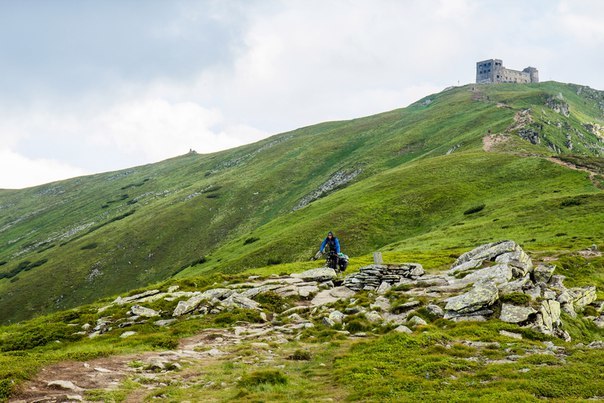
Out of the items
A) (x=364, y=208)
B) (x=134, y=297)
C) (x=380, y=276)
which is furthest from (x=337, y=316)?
(x=364, y=208)

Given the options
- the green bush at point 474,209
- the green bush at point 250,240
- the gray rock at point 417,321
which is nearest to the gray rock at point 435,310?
the gray rock at point 417,321

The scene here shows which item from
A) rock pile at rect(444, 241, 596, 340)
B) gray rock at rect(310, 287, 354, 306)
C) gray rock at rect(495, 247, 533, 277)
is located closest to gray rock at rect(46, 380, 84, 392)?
gray rock at rect(310, 287, 354, 306)

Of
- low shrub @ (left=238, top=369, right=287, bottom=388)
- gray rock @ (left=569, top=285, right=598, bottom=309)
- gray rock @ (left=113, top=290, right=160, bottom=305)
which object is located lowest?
gray rock @ (left=569, top=285, right=598, bottom=309)

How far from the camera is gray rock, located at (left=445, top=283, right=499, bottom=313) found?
78.9 ft

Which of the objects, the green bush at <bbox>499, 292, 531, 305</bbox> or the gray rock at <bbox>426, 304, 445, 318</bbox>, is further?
the gray rock at <bbox>426, 304, 445, 318</bbox>

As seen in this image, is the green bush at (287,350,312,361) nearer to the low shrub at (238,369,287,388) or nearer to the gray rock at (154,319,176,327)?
the low shrub at (238,369,287,388)

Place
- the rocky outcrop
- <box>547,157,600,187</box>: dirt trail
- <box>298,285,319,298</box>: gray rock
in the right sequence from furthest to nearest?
1. the rocky outcrop
2. <box>547,157,600,187</box>: dirt trail
3. <box>298,285,319,298</box>: gray rock

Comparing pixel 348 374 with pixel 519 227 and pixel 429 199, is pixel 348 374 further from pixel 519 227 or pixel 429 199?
pixel 429 199

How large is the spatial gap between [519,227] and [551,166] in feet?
120

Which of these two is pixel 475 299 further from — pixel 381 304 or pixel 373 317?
pixel 381 304

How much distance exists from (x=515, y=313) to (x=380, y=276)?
1363 cm

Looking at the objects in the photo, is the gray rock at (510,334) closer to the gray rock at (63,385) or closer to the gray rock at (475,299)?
the gray rock at (475,299)

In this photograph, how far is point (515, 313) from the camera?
22.5 meters

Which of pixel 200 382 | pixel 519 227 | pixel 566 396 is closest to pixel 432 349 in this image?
pixel 566 396
